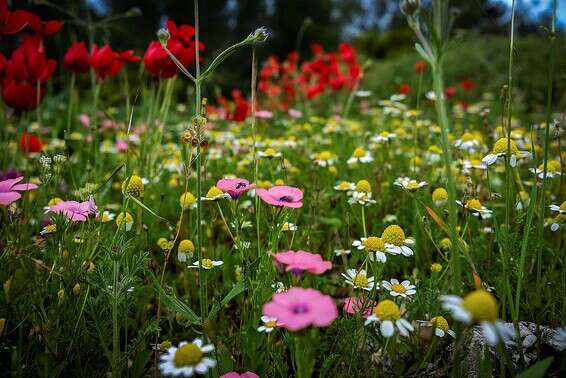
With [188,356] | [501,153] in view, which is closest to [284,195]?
[188,356]

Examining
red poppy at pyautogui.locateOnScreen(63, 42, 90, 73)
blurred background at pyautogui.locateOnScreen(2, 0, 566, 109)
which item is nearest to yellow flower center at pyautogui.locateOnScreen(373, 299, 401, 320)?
red poppy at pyautogui.locateOnScreen(63, 42, 90, 73)

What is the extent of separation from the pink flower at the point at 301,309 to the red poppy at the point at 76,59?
5.73 feet

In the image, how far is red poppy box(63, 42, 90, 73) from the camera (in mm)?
2062

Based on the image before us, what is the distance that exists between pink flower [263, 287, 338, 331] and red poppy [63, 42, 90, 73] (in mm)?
1747

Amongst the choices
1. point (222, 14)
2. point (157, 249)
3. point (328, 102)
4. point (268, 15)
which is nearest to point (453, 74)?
point (328, 102)

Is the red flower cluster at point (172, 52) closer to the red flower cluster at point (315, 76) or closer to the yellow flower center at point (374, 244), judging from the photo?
the yellow flower center at point (374, 244)

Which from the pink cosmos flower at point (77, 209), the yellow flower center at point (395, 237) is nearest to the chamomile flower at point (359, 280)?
the yellow flower center at point (395, 237)

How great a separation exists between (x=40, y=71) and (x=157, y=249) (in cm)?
80


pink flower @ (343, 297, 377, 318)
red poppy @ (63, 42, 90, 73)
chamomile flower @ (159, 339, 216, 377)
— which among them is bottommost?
pink flower @ (343, 297, 377, 318)

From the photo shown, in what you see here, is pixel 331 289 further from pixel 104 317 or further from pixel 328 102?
pixel 328 102

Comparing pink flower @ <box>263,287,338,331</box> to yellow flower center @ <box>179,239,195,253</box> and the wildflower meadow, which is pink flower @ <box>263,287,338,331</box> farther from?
yellow flower center @ <box>179,239,195,253</box>

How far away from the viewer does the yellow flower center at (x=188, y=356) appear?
2.66ft

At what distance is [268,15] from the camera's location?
15344mm

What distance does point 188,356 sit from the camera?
0.81m
